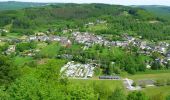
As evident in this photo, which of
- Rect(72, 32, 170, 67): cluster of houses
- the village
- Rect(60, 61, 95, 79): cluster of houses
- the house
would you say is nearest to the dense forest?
the village

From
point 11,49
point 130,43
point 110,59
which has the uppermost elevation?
point 110,59

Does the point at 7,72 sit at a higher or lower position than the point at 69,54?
higher

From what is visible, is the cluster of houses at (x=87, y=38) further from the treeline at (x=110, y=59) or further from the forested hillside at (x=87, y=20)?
the treeline at (x=110, y=59)

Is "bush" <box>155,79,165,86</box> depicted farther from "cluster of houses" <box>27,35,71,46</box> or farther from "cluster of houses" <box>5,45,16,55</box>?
"cluster of houses" <box>27,35,71,46</box>

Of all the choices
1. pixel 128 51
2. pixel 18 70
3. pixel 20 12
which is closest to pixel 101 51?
pixel 128 51

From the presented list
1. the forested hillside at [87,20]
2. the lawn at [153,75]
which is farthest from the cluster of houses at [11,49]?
the lawn at [153,75]

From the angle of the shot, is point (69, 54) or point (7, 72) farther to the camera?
point (69, 54)

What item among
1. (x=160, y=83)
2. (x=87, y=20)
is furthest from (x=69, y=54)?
(x=87, y=20)

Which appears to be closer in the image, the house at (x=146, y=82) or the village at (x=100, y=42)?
the house at (x=146, y=82)

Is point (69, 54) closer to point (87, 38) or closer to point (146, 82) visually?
point (87, 38)
